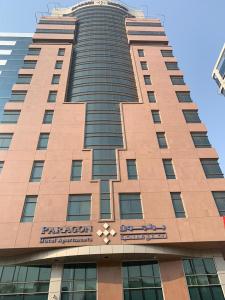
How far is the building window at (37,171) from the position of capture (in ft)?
108

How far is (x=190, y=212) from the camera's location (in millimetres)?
30125

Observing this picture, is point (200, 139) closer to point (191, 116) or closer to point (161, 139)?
point (191, 116)

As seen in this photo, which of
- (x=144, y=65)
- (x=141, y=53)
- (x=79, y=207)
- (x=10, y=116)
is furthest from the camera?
(x=141, y=53)

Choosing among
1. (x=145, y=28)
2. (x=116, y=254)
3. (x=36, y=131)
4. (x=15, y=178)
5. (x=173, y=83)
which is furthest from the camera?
(x=145, y=28)

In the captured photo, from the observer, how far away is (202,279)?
27.6m

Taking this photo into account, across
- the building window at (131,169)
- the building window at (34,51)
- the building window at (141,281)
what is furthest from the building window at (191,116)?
the building window at (34,51)

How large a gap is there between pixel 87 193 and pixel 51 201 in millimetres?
4193

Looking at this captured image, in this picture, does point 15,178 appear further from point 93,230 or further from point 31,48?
point 31,48

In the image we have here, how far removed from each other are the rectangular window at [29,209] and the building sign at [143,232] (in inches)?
393

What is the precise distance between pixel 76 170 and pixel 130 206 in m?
8.30

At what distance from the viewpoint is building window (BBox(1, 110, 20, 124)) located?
39.2 meters

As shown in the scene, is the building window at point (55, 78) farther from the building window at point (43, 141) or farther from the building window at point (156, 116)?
the building window at point (156, 116)

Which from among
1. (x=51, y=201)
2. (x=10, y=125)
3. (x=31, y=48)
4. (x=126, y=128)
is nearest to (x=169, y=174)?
(x=126, y=128)

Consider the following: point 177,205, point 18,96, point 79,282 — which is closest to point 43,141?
point 18,96
